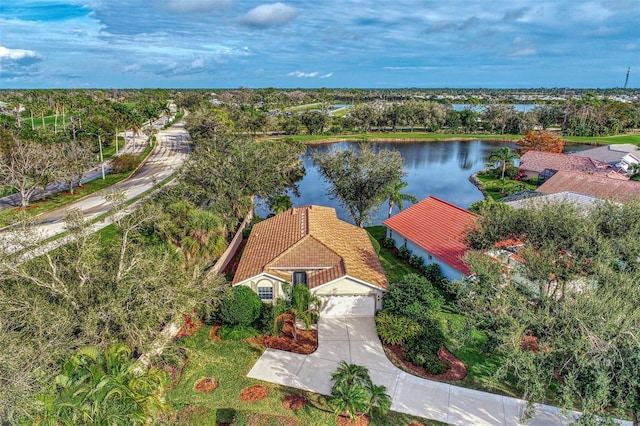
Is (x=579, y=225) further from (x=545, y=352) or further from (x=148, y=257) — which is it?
(x=148, y=257)

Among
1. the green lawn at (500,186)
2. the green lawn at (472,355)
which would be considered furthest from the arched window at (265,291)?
the green lawn at (500,186)

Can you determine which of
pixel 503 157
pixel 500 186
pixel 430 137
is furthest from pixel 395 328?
pixel 430 137

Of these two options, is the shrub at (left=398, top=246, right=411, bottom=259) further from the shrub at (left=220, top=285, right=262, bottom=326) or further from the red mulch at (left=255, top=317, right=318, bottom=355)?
the shrub at (left=220, top=285, right=262, bottom=326)

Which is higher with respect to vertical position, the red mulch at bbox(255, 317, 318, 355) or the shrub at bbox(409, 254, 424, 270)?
the shrub at bbox(409, 254, 424, 270)

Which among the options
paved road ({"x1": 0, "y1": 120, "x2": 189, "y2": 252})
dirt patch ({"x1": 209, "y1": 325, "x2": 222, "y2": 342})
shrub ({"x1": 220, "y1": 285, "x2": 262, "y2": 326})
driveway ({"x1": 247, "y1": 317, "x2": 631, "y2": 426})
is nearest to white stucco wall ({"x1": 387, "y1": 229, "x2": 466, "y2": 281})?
driveway ({"x1": 247, "y1": 317, "x2": 631, "y2": 426})

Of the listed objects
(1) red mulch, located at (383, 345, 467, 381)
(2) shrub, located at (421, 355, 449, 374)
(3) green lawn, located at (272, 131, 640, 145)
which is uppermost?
(3) green lawn, located at (272, 131, 640, 145)
